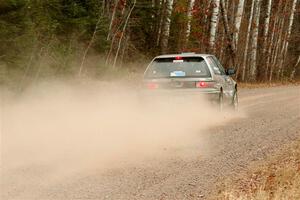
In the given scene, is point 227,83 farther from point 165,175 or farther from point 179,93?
point 165,175

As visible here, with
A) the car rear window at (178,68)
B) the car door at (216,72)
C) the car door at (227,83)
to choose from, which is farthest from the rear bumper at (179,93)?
the car door at (227,83)

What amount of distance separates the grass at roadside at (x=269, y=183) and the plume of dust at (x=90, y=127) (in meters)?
1.96

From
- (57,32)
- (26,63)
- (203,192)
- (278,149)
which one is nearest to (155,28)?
(57,32)

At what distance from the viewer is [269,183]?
8188 mm

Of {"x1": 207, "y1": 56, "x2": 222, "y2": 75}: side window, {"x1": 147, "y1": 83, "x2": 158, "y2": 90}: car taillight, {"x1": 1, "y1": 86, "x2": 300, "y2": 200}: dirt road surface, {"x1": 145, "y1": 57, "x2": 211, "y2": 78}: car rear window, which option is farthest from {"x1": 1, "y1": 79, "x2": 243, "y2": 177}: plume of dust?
{"x1": 207, "y1": 56, "x2": 222, "y2": 75}: side window

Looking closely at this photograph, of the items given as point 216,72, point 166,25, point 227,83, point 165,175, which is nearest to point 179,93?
point 216,72

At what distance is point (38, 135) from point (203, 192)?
16.7 ft

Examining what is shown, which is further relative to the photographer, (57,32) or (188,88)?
(57,32)

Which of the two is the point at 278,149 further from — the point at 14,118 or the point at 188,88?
the point at 14,118

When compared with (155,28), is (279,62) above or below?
below

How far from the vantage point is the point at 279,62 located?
50.5m

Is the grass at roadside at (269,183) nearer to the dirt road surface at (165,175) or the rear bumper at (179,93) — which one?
the dirt road surface at (165,175)

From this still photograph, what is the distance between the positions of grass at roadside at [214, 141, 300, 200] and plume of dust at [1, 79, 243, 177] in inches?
77.2

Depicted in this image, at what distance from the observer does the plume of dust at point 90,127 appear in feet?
31.7
